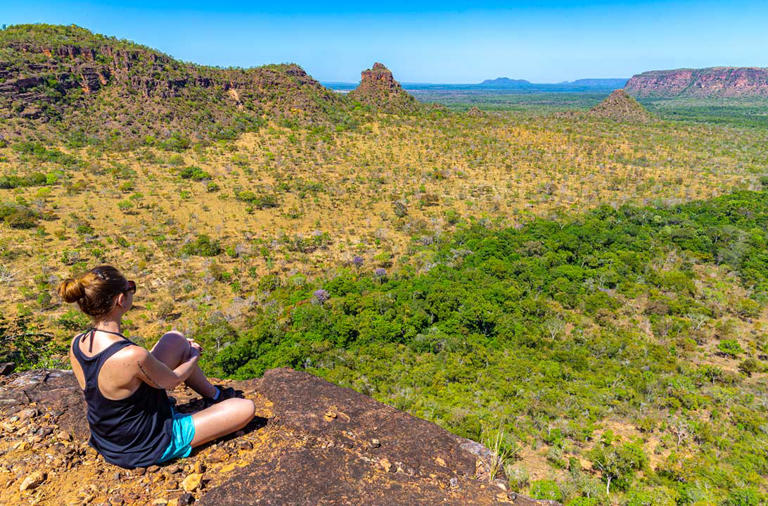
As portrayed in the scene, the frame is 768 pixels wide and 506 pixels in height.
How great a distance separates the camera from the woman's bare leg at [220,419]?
3.58 m

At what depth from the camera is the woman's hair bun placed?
2758mm

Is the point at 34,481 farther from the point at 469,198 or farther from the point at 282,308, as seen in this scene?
the point at 469,198

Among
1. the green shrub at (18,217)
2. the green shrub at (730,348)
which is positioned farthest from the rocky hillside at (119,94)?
the green shrub at (730,348)

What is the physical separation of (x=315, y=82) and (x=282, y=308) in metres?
46.6

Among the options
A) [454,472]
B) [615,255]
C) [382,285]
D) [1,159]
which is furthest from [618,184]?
[1,159]

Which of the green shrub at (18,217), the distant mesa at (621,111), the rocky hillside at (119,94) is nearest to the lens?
the green shrub at (18,217)

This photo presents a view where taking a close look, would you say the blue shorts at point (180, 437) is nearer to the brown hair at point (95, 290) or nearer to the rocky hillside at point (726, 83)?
the brown hair at point (95, 290)

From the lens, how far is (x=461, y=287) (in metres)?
15.7

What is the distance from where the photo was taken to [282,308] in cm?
1477

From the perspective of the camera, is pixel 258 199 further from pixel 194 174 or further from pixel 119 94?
pixel 119 94

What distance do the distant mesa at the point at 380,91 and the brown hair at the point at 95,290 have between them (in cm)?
5614

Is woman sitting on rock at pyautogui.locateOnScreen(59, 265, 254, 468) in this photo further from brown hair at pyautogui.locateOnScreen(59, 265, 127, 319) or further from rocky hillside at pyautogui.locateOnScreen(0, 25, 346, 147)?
rocky hillside at pyautogui.locateOnScreen(0, 25, 346, 147)

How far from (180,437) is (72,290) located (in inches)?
65.2

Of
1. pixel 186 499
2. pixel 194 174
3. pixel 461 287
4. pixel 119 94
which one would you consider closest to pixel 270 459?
pixel 186 499
